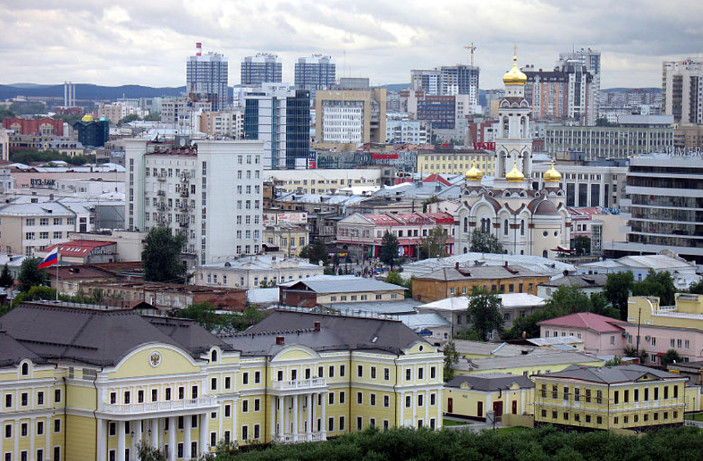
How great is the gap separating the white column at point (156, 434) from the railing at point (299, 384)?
17.5 ft

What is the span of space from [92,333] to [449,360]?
15.9 m

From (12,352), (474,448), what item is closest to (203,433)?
(12,352)

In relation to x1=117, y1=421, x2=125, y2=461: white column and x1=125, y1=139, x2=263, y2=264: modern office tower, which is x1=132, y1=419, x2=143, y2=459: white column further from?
x1=125, y1=139, x2=263, y2=264: modern office tower

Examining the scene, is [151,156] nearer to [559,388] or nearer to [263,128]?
[559,388]

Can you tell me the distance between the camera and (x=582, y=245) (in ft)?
395

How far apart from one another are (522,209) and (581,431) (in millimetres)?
52723

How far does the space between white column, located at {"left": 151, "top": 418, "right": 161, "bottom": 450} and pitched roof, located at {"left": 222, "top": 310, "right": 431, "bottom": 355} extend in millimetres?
5083

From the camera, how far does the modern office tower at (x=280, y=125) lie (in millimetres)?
170625

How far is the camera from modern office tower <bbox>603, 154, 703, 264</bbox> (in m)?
106

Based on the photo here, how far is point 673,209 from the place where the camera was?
4215 inches

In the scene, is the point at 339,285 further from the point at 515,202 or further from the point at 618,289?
the point at 515,202

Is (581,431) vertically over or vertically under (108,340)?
under

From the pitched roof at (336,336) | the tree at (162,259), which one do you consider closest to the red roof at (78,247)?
the tree at (162,259)

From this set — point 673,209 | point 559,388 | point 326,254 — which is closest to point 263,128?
point 326,254
